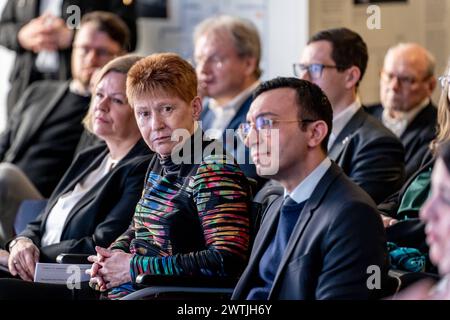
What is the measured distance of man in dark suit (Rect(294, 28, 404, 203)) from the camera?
3.64 m

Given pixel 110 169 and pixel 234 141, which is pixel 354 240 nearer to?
pixel 110 169

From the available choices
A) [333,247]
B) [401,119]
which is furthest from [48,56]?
[333,247]

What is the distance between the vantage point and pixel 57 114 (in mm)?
4953

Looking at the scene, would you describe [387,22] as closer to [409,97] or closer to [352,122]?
[409,97]

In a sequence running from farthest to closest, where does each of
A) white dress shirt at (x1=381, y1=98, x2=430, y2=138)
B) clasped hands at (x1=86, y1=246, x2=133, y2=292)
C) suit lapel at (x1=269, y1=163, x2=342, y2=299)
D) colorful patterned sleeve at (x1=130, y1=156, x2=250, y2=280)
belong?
white dress shirt at (x1=381, y1=98, x2=430, y2=138) → clasped hands at (x1=86, y1=246, x2=133, y2=292) → colorful patterned sleeve at (x1=130, y1=156, x2=250, y2=280) → suit lapel at (x1=269, y1=163, x2=342, y2=299)

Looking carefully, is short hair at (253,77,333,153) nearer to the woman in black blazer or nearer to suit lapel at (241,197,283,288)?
suit lapel at (241,197,283,288)

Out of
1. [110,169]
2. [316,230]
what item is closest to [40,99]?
[110,169]

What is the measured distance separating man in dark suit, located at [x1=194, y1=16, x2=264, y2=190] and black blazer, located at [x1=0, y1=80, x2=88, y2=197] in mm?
776

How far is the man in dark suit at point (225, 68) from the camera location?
461 cm

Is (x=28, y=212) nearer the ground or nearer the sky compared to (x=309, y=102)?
nearer the ground

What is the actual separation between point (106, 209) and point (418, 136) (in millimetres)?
1733

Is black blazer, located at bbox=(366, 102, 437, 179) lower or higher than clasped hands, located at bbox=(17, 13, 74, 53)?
lower

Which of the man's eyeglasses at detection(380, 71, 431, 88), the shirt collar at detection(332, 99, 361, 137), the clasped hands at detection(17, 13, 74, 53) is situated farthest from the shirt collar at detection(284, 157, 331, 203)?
the clasped hands at detection(17, 13, 74, 53)

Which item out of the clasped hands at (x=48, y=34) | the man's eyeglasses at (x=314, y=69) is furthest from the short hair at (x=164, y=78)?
the clasped hands at (x=48, y=34)
